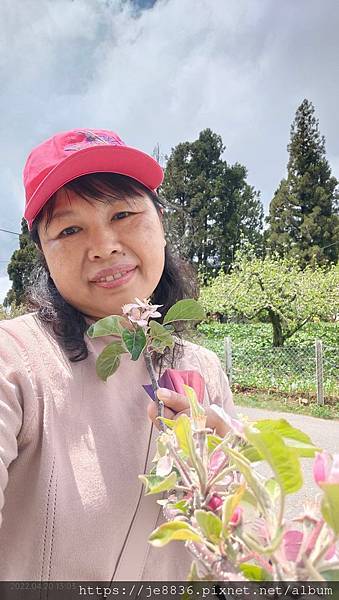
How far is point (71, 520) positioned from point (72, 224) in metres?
0.53

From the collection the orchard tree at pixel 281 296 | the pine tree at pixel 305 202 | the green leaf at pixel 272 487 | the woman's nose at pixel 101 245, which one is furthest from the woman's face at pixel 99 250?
the pine tree at pixel 305 202

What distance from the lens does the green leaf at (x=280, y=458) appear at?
0.30 m

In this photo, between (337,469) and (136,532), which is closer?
(337,469)

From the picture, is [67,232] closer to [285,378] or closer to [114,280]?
[114,280]

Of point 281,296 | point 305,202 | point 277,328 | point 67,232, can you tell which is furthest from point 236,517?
point 305,202

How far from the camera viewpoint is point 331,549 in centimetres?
29

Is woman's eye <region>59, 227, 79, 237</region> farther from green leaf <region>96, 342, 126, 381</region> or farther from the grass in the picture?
the grass

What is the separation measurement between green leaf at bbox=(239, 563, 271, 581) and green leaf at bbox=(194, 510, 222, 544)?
0.09 ft

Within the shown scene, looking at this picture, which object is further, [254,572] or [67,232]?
[67,232]

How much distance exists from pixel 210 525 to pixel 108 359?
41 cm

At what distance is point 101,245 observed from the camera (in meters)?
0.83

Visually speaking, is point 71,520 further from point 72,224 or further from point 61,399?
point 72,224

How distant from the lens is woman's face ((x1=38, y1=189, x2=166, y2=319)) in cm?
85

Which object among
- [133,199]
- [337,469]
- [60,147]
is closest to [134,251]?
[133,199]
